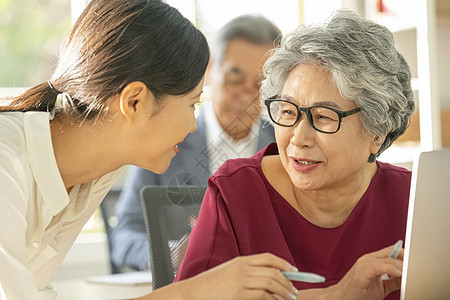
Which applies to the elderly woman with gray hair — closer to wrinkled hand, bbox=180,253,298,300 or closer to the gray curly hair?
the gray curly hair

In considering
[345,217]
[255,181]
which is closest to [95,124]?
[255,181]

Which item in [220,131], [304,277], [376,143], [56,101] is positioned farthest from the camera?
[220,131]

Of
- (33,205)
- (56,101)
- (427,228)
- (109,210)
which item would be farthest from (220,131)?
(427,228)

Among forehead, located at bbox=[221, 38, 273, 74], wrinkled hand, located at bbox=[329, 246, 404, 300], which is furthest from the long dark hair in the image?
forehead, located at bbox=[221, 38, 273, 74]

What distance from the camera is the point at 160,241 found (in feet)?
5.67

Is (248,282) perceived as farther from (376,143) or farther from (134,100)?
(376,143)

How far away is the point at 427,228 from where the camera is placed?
108 cm

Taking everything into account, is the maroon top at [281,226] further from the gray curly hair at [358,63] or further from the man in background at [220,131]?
the man in background at [220,131]

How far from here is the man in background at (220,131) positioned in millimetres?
2475

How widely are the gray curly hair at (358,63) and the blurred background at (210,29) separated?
2036 mm

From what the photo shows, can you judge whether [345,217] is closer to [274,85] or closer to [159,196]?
[274,85]

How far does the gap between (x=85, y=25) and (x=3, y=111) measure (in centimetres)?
26

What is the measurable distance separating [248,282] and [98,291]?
0.87 metres

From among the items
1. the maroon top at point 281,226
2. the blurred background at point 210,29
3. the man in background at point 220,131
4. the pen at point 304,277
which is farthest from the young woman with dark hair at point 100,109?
the blurred background at point 210,29
